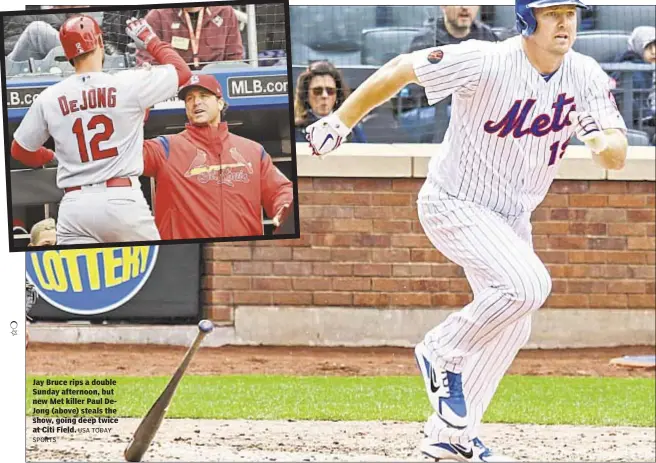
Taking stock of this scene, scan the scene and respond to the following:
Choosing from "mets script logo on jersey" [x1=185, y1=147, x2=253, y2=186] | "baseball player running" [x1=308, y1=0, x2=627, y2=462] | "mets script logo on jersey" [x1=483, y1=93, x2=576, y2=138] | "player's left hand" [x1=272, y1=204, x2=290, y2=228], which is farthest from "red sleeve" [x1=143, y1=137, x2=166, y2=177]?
"mets script logo on jersey" [x1=483, y1=93, x2=576, y2=138]

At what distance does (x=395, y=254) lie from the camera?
358 inches

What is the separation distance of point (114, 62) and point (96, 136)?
0.30m

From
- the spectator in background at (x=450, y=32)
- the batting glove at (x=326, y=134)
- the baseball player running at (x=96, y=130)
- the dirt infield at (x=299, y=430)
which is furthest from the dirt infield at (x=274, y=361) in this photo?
the batting glove at (x=326, y=134)

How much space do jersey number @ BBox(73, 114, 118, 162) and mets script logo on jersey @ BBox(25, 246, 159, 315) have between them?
84.9 inches

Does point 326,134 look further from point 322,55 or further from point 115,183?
point 322,55

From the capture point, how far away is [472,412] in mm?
5266

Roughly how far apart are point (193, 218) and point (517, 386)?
3676 mm

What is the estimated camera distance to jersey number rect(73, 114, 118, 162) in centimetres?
505

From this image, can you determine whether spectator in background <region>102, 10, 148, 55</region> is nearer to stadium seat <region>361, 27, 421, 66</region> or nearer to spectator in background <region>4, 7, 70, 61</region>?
spectator in background <region>4, 7, 70, 61</region>

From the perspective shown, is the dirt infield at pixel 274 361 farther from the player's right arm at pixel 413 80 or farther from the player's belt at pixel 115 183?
the player's right arm at pixel 413 80

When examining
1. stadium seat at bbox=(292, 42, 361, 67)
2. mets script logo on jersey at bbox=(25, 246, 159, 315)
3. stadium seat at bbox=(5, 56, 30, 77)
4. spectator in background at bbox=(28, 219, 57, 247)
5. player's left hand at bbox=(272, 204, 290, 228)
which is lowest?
mets script logo on jersey at bbox=(25, 246, 159, 315)

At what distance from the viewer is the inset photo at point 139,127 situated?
507cm

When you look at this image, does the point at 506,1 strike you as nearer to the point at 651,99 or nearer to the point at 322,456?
the point at 322,456

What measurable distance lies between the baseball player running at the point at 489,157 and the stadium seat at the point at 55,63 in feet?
3.20
